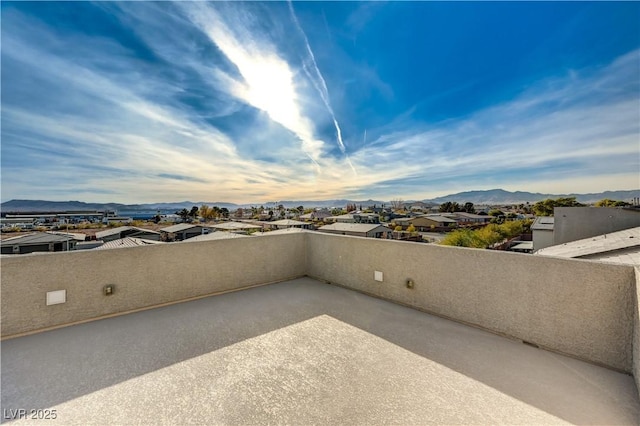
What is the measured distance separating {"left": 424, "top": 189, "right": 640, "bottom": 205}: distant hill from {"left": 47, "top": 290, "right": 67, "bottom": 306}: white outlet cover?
38.2ft

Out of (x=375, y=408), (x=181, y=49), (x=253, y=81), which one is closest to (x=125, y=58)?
(x=181, y=49)

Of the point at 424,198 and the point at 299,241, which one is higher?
the point at 424,198

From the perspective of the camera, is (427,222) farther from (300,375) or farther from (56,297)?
(56,297)

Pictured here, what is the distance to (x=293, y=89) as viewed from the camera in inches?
244

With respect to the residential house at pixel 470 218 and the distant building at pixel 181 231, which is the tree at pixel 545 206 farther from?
the distant building at pixel 181 231

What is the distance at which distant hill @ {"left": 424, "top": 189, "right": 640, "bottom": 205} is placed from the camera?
694cm

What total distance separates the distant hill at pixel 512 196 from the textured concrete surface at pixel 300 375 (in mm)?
7849

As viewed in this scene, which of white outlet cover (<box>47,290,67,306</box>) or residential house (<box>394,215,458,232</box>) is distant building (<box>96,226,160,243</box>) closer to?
white outlet cover (<box>47,290,67,306</box>)

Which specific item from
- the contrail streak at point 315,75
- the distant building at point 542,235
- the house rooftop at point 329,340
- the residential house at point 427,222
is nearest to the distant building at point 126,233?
the house rooftop at point 329,340

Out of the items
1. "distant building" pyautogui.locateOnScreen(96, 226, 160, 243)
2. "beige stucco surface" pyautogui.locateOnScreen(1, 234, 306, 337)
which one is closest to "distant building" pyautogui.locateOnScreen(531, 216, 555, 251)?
"beige stucco surface" pyautogui.locateOnScreen(1, 234, 306, 337)

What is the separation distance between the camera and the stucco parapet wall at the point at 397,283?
216 cm

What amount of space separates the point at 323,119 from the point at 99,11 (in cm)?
528

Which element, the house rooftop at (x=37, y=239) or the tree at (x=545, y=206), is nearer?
the house rooftop at (x=37, y=239)

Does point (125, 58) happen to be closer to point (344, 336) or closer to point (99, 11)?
point (99, 11)
